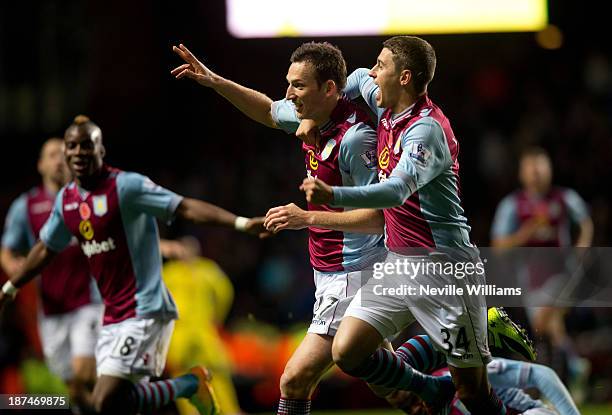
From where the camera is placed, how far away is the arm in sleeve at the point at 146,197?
20.9 ft

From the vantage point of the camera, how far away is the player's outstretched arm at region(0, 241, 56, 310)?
6.65 m

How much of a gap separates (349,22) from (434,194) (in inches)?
304

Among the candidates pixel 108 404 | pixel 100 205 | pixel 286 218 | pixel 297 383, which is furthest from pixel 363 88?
pixel 108 404

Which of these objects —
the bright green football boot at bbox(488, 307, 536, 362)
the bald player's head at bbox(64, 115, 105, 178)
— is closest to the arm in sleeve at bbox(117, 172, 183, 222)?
the bald player's head at bbox(64, 115, 105, 178)

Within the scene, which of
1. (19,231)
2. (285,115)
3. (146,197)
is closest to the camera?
(285,115)

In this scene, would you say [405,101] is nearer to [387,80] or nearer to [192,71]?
[387,80]

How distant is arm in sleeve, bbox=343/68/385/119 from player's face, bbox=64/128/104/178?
5.33 ft

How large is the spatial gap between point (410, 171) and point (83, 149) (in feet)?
7.72

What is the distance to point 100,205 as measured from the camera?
21.3 ft

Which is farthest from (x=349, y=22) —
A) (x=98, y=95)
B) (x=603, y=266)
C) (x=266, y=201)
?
(x=603, y=266)

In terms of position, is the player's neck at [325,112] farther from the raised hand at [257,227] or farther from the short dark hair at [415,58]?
the raised hand at [257,227]

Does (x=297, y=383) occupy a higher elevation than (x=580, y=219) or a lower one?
lower

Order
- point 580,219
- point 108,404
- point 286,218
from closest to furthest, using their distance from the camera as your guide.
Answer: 1. point 286,218
2. point 108,404
3. point 580,219

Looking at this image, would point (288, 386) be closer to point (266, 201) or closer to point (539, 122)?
point (266, 201)
